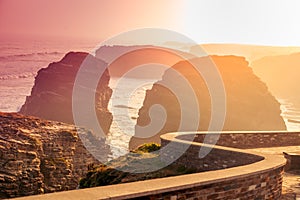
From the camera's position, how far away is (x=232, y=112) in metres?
110

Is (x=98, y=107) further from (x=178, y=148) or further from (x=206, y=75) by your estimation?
(x=178, y=148)

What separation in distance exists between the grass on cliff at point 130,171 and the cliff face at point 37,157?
27.1m

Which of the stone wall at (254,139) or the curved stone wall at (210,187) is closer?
the curved stone wall at (210,187)

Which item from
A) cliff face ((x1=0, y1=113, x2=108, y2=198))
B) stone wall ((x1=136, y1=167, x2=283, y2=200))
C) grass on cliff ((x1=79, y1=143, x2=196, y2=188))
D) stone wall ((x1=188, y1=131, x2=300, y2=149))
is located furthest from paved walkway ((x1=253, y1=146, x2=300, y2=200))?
cliff face ((x1=0, y1=113, x2=108, y2=198))

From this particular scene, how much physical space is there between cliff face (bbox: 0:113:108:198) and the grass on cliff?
27117 millimetres

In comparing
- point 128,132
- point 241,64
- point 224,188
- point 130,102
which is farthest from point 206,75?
point 224,188

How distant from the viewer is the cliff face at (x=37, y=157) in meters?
38.3

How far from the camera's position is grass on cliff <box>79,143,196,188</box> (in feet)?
33.2

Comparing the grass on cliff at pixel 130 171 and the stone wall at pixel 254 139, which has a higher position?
the stone wall at pixel 254 139

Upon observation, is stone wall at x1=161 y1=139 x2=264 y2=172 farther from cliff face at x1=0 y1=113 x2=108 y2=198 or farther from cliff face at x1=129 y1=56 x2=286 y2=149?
cliff face at x1=129 y1=56 x2=286 y2=149

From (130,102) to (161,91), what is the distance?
2543 inches

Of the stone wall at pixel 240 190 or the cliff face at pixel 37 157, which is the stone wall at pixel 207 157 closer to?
the stone wall at pixel 240 190

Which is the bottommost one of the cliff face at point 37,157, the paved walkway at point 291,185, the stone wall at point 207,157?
the cliff face at point 37,157

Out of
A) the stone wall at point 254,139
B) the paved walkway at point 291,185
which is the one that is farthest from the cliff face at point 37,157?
the paved walkway at point 291,185
